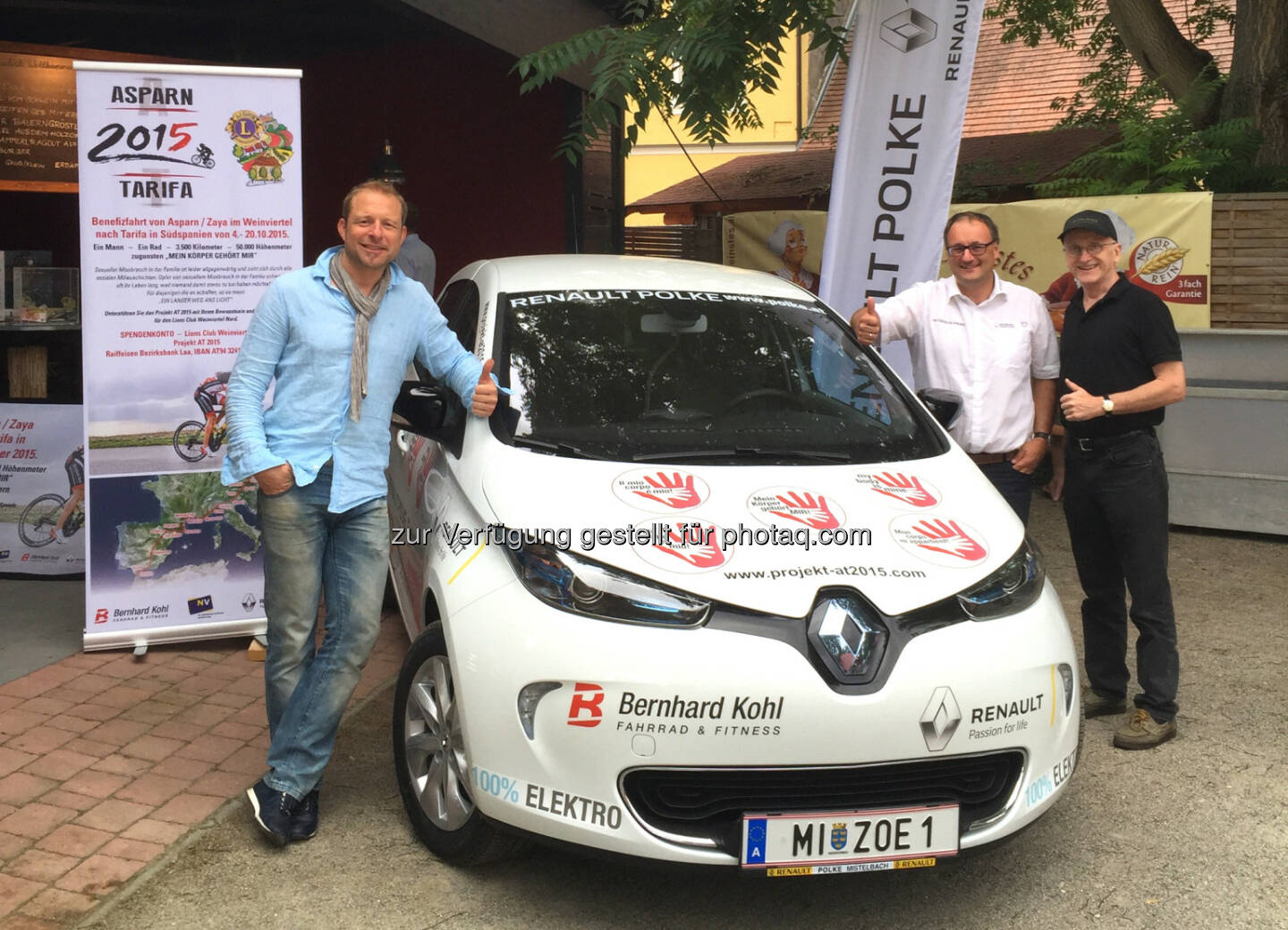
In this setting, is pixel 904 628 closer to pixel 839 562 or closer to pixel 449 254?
pixel 839 562

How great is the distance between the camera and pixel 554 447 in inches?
143

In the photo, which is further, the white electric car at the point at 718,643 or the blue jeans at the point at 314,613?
the blue jeans at the point at 314,613

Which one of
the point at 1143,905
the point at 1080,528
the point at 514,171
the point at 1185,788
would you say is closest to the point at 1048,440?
the point at 1080,528

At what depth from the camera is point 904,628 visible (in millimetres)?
3070

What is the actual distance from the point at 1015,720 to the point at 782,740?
25.2 inches

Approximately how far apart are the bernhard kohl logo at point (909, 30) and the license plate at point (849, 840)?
457 cm

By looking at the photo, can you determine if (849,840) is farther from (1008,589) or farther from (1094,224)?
(1094,224)

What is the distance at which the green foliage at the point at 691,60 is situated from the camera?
6.38 metres

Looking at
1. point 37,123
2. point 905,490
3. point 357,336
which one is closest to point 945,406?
point 905,490

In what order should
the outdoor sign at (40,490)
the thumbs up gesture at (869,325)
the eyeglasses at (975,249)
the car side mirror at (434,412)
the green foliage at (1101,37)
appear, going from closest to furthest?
the car side mirror at (434,412) < the eyeglasses at (975,249) < the thumbs up gesture at (869,325) < the outdoor sign at (40,490) < the green foliage at (1101,37)

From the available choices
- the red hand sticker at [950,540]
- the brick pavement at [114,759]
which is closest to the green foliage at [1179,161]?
Answer: the red hand sticker at [950,540]

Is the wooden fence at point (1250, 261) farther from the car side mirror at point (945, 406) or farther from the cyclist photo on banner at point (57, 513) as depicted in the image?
the cyclist photo on banner at point (57, 513)

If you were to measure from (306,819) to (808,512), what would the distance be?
1.74 meters

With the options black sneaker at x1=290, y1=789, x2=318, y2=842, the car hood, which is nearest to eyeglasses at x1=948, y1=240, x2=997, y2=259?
the car hood
